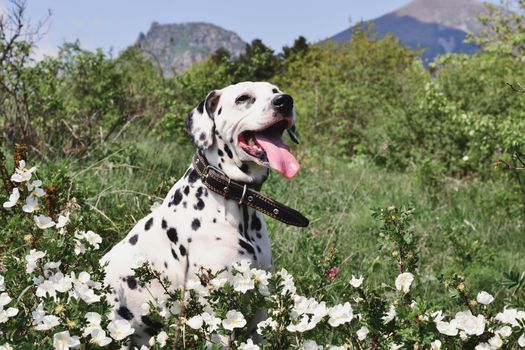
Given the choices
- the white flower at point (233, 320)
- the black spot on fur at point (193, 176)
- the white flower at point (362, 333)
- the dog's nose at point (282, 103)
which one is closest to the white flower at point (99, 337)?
the white flower at point (233, 320)

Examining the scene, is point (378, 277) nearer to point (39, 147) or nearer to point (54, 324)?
point (54, 324)

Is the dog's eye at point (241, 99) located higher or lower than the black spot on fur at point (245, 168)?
higher

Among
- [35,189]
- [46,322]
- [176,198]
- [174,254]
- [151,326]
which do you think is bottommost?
[151,326]

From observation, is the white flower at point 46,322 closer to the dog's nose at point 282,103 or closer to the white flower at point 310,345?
the white flower at point 310,345

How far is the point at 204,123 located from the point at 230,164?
310 mm

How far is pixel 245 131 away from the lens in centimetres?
325

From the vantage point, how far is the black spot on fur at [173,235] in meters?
2.96

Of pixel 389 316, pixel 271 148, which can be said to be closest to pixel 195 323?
pixel 389 316

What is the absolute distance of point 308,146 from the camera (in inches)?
460

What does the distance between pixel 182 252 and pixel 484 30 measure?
26.9 metres

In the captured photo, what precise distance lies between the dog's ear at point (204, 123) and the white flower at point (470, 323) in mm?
1745

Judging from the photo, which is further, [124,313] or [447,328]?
[124,313]

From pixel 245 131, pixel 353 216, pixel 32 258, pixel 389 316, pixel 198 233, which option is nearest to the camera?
pixel 389 316

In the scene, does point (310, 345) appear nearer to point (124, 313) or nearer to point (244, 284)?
point (244, 284)
